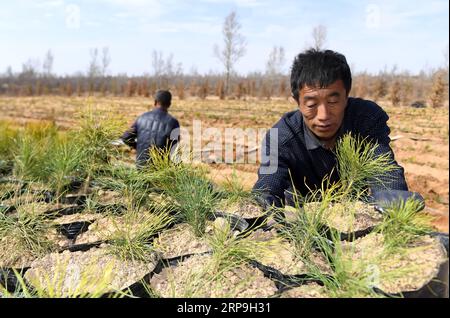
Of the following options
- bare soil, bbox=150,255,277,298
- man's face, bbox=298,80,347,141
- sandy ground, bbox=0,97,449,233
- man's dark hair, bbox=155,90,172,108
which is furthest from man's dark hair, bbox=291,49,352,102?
man's dark hair, bbox=155,90,172,108

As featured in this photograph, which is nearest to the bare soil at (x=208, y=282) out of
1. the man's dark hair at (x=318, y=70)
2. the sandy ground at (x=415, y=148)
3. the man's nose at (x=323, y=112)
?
the sandy ground at (x=415, y=148)

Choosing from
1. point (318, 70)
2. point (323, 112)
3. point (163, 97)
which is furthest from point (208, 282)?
point (163, 97)

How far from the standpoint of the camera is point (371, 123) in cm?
162

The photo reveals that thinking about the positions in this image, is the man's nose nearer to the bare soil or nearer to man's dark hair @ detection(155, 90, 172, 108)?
the bare soil

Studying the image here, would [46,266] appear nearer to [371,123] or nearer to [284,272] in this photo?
[284,272]

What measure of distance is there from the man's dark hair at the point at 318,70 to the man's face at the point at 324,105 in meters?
0.02

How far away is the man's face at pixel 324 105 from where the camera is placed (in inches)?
54.8

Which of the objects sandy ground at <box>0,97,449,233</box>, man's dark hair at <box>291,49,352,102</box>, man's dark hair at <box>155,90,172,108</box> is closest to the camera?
man's dark hair at <box>291,49,352,102</box>

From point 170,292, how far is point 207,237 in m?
0.30

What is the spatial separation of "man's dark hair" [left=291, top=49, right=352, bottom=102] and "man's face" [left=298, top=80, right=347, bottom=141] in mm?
23

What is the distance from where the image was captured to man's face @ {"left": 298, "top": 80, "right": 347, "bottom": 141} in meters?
1.39

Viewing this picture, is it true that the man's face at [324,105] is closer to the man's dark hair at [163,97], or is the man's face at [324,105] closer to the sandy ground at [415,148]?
the sandy ground at [415,148]

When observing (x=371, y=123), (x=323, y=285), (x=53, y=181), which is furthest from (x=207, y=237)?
(x=53, y=181)

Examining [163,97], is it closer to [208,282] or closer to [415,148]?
[208,282]
